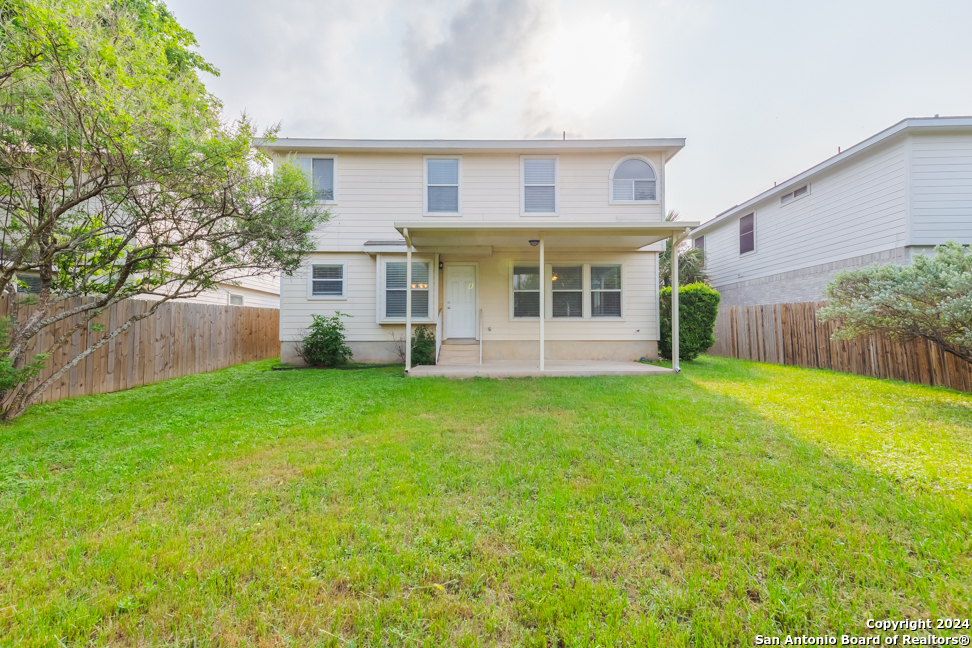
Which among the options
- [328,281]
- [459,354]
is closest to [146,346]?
[328,281]

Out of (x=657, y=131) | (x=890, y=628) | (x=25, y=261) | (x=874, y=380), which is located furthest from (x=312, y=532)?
(x=657, y=131)

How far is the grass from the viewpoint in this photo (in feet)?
4.94

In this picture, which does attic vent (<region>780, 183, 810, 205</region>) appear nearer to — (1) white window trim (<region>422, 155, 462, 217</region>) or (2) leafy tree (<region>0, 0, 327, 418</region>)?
(1) white window trim (<region>422, 155, 462, 217</region>)

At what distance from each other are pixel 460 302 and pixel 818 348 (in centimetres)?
880

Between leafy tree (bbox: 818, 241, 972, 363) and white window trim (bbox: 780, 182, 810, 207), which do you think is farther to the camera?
white window trim (bbox: 780, 182, 810, 207)

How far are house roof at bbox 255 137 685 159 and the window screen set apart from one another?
121 inches

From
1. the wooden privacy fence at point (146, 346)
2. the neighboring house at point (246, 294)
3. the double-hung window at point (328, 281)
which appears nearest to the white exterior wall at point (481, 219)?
the double-hung window at point (328, 281)

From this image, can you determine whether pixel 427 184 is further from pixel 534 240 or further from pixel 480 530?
pixel 480 530

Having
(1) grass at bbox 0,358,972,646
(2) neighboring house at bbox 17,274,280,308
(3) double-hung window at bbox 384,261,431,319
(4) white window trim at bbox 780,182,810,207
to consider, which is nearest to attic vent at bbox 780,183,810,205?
(4) white window trim at bbox 780,182,810,207

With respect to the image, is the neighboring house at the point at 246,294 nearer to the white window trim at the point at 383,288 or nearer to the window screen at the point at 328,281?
the window screen at the point at 328,281

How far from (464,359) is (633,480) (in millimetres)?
6857

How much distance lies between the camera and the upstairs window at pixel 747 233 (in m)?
13.2

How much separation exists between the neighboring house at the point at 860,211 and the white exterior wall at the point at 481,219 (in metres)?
4.91

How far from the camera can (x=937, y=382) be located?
659 cm
